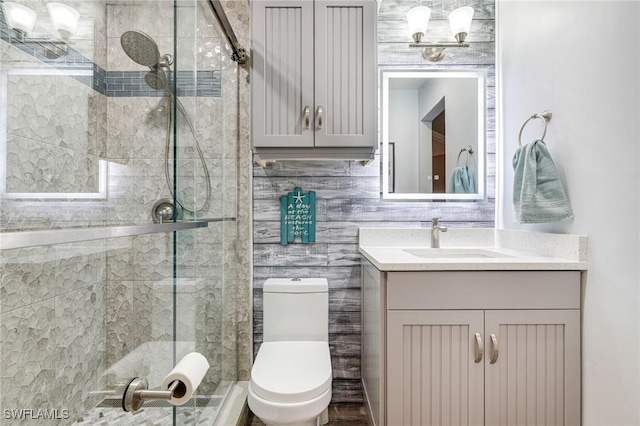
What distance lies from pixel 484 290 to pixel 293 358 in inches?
35.5

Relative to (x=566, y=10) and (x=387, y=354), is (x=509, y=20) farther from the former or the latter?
(x=387, y=354)

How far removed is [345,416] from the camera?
1992 millimetres

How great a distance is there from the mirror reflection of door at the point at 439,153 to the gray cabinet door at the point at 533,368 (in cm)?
95

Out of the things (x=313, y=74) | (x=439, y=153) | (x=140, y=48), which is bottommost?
(x=439, y=153)

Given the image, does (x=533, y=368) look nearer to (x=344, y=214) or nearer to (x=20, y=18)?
(x=344, y=214)

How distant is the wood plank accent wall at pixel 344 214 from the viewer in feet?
6.97

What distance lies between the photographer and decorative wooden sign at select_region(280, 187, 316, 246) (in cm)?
211

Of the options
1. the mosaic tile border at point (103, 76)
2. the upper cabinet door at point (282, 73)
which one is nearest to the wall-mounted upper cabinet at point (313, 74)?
the upper cabinet door at point (282, 73)

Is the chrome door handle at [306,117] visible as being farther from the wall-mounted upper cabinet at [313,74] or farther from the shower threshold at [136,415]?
the shower threshold at [136,415]

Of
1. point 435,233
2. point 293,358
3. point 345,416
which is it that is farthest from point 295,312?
point 435,233

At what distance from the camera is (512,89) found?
1.96m

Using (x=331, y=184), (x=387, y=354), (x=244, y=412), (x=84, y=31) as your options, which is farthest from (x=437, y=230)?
(x=84, y=31)

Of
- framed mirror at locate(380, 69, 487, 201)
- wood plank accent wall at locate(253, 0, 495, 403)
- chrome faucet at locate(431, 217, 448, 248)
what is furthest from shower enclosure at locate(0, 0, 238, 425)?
chrome faucet at locate(431, 217, 448, 248)

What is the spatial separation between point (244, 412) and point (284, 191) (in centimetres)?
123
